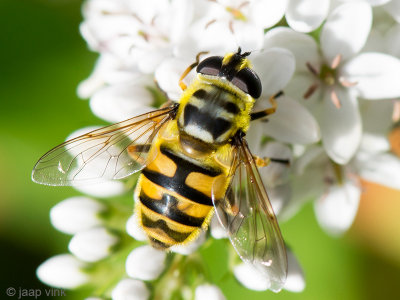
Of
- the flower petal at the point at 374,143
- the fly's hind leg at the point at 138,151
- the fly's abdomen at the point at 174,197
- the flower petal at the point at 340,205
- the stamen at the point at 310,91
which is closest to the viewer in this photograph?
the fly's abdomen at the point at 174,197

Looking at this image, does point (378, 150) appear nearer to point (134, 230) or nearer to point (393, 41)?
point (393, 41)

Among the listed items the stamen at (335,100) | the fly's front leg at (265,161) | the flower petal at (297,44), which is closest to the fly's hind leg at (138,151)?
the fly's front leg at (265,161)

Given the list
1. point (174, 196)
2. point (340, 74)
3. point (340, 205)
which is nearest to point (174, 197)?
point (174, 196)

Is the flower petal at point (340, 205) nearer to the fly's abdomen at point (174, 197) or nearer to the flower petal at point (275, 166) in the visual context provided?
the flower petal at point (275, 166)

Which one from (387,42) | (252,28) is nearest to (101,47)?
(252,28)

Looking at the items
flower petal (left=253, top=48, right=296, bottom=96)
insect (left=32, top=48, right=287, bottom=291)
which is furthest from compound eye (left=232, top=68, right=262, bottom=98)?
flower petal (left=253, top=48, right=296, bottom=96)

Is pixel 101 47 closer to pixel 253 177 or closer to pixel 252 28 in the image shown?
pixel 252 28
